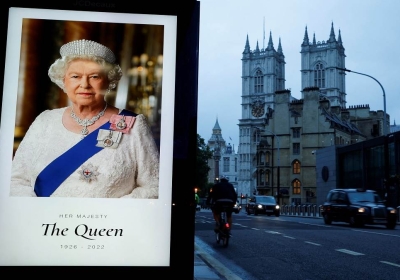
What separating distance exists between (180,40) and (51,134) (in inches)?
35.9

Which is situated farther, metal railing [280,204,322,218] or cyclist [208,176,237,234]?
metal railing [280,204,322,218]

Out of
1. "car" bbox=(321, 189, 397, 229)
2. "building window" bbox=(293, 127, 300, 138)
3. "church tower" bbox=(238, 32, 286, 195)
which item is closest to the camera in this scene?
"car" bbox=(321, 189, 397, 229)

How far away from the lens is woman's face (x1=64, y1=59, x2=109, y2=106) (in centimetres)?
324

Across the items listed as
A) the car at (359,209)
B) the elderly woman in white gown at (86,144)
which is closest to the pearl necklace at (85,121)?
the elderly woman in white gown at (86,144)

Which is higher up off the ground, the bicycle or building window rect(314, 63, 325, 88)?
building window rect(314, 63, 325, 88)

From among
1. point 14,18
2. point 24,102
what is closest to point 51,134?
point 24,102

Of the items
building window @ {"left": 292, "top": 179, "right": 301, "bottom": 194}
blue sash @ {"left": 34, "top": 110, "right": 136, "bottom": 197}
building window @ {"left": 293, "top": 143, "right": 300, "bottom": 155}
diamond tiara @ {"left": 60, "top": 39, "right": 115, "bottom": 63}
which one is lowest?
blue sash @ {"left": 34, "top": 110, "right": 136, "bottom": 197}

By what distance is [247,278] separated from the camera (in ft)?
24.8

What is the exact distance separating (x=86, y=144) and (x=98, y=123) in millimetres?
142

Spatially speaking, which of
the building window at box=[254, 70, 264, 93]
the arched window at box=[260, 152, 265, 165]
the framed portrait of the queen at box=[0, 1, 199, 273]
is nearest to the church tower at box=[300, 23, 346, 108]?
the building window at box=[254, 70, 264, 93]

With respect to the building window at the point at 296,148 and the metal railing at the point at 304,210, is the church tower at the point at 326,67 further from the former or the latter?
the metal railing at the point at 304,210

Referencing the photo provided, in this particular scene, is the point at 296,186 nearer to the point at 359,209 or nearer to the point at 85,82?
the point at 359,209

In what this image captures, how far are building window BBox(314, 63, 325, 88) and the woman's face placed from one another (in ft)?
490

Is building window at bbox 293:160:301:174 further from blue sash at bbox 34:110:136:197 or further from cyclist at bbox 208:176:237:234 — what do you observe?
blue sash at bbox 34:110:136:197
